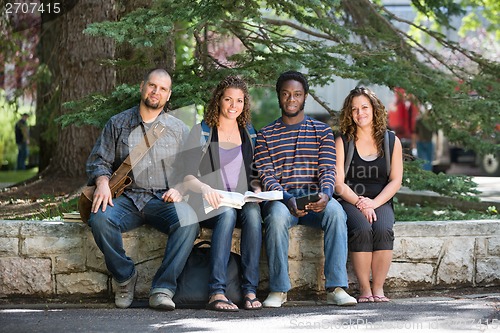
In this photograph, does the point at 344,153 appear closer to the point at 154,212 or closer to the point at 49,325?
the point at 154,212

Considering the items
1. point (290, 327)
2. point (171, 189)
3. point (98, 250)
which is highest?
point (171, 189)

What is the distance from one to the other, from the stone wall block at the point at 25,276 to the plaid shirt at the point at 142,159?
0.75m

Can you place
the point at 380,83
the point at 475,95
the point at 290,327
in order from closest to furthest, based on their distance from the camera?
1. the point at 290,327
2. the point at 380,83
3. the point at 475,95

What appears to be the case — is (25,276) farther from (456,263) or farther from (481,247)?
(481,247)

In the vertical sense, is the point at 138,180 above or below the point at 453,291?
above

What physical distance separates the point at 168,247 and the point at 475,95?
448 cm

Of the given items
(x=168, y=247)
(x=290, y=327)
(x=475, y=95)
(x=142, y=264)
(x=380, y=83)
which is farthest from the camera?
(x=475, y=95)

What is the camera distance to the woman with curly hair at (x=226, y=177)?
574 cm

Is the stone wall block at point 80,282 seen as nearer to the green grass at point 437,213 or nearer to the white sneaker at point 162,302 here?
the white sneaker at point 162,302

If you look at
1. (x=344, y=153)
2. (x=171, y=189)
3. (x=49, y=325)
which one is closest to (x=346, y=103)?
(x=344, y=153)

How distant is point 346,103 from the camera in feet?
21.3

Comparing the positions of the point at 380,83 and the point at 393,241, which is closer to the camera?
the point at 393,241

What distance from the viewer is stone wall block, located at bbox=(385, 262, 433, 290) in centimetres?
641

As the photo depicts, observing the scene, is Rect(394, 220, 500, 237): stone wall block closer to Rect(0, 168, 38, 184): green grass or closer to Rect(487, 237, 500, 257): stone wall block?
Rect(487, 237, 500, 257): stone wall block
